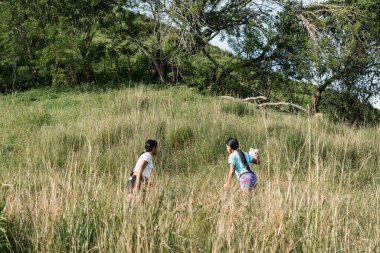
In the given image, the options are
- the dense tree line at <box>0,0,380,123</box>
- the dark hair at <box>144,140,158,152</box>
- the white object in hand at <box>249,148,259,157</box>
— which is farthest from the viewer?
the dense tree line at <box>0,0,380,123</box>

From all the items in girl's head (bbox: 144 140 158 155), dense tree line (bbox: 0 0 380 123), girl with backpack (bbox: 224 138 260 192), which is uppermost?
dense tree line (bbox: 0 0 380 123)

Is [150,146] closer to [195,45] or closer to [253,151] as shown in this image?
[253,151]

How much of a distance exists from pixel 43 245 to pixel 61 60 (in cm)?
1492

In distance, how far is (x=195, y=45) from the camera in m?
17.7

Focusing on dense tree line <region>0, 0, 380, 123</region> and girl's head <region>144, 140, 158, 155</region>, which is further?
dense tree line <region>0, 0, 380, 123</region>

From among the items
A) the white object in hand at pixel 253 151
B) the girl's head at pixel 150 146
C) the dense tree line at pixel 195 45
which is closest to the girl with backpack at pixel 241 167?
the white object in hand at pixel 253 151

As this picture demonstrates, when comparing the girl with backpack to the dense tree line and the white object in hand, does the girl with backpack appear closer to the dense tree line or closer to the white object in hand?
the white object in hand

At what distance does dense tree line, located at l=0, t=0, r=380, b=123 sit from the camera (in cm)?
1666

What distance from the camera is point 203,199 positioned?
411 cm

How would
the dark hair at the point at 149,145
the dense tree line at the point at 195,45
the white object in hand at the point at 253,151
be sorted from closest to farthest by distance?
the dark hair at the point at 149,145
the white object in hand at the point at 253,151
the dense tree line at the point at 195,45

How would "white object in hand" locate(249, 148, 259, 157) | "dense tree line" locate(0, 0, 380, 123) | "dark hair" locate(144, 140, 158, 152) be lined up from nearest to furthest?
"dark hair" locate(144, 140, 158, 152) → "white object in hand" locate(249, 148, 259, 157) → "dense tree line" locate(0, 0, 380, 123)

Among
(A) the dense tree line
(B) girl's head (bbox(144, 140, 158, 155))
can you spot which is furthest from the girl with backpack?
(A) the dense tree line

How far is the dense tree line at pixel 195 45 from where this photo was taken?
54.6 feet

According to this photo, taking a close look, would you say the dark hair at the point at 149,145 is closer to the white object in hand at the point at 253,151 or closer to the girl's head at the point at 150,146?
the girl's head at the point at 150,146
